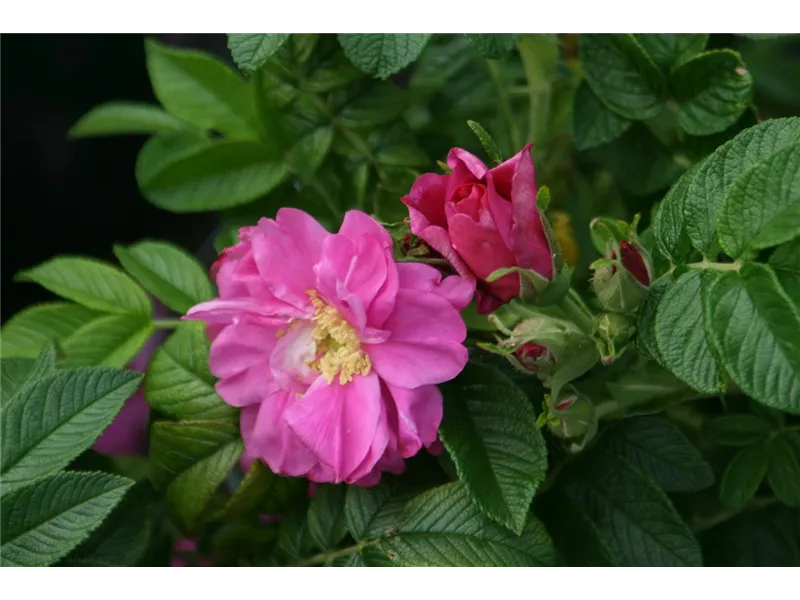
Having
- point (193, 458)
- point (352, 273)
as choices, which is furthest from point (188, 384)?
point (352, 273)

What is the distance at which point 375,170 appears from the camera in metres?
0.59

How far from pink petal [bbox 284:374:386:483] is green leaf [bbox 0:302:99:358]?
0.19m

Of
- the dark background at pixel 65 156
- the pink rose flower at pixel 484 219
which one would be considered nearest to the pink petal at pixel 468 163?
the pink rose flower at pixel 484 219

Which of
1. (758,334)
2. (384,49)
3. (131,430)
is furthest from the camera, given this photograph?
(131,430)

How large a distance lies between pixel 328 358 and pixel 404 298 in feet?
0.17

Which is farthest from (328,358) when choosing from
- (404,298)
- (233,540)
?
(233,540)

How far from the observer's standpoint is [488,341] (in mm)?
484

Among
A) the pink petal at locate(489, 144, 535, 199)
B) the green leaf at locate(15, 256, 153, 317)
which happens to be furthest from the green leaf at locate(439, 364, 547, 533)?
the green leaf at locate(15, 256, 153, 317)

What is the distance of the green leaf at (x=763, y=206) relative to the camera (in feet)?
1.22

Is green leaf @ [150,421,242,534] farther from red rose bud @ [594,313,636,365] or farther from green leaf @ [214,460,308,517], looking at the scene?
red rose bud @ [594,313,636,365]

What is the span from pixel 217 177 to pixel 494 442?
0.26 m

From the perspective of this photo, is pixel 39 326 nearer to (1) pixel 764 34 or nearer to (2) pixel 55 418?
(2) pixel 55 418

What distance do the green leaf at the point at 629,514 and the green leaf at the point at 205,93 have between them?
0.30m
